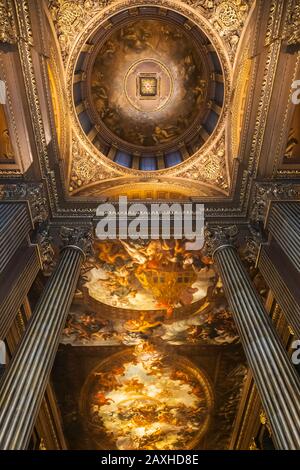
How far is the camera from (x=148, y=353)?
14164 millimetres

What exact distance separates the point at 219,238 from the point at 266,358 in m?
4.38

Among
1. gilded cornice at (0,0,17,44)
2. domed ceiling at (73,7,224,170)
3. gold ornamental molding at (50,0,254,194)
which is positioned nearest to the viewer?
gilded cornice at (0,0,17,44)

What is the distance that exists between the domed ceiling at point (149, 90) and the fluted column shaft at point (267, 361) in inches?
274

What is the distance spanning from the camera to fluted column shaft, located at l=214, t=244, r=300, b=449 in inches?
243

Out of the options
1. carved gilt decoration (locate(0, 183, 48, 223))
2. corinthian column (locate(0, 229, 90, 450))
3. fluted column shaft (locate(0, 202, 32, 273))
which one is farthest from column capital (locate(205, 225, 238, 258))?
fluted column shaft (locate(0, 202, 32, 273))

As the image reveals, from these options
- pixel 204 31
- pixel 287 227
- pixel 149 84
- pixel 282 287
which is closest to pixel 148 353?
pixel 282 287

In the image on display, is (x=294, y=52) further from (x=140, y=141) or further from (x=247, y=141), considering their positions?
(x=140, y=141)

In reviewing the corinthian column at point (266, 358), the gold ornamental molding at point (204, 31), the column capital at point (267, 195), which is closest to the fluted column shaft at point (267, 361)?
the corinthian column at point (266, 358)

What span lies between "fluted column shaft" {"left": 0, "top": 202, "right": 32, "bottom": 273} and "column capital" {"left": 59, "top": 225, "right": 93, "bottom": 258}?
1083 millimetres

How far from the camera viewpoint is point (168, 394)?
14.5m

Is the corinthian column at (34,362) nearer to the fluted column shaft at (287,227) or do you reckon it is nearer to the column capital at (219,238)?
the column capital at (219,238)

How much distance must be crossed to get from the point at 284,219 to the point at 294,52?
13.6 feet

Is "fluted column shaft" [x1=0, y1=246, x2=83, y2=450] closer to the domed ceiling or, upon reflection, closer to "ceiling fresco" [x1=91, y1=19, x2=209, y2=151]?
the domed ceiling

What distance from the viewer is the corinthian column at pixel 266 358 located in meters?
6.18
